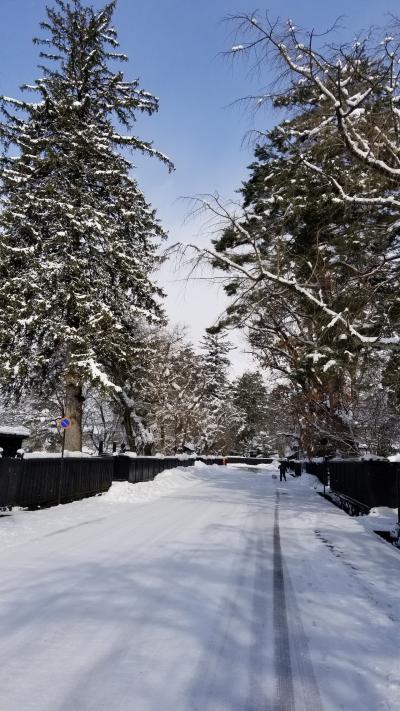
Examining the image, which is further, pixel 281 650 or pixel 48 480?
pixel 48 480

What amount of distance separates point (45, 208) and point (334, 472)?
50.7 ft

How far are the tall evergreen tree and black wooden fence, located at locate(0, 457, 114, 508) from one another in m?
2.64

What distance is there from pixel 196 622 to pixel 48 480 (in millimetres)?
9800

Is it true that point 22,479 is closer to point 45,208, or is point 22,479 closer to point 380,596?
point 380,596

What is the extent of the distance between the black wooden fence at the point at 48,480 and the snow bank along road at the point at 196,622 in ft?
8.18

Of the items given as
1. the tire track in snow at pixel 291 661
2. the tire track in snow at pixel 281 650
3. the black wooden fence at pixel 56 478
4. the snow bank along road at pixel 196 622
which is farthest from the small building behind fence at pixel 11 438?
the tire track in snow at pixel 291 661

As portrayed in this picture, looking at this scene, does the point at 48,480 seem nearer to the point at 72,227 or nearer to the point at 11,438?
the point at 11,438

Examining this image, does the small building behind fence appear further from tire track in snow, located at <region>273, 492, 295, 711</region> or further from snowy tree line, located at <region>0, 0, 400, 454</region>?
tire track in snow, located at <region>273, 492, 295, 711</region>

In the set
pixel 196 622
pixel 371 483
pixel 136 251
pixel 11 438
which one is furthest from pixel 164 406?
pixel 196 622

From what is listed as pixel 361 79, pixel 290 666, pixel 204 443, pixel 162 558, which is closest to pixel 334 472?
pixel 162 558

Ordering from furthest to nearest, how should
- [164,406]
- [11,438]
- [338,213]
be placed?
[164,406] → [11,438] → [338,213]

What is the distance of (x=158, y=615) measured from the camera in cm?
450

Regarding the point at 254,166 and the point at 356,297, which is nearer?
the point at 356,297

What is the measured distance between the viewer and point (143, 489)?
18.5m
